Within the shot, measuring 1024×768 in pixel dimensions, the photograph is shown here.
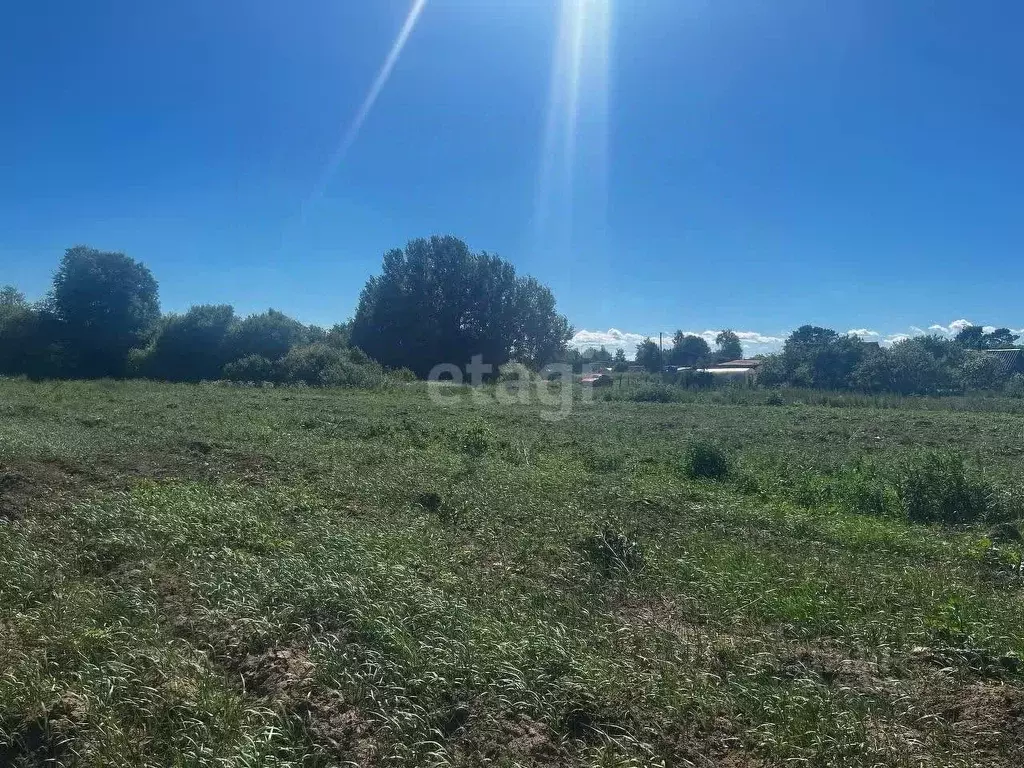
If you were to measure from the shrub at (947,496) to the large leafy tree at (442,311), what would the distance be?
34.4 meters

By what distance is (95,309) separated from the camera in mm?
35688

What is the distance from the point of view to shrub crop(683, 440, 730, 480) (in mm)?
8516

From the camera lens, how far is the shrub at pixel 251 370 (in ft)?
106

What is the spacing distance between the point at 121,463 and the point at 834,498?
929 cm

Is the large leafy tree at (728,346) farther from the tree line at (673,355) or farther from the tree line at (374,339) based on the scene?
the tree line at (374,339)

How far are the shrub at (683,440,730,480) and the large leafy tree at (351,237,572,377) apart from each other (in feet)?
105

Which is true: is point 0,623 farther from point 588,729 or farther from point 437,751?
point 588,729

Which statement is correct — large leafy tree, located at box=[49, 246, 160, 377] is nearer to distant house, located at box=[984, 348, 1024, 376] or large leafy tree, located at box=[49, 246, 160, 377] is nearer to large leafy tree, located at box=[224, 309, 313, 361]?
large leafy tree, located at box=[224, 309, 313, 361]

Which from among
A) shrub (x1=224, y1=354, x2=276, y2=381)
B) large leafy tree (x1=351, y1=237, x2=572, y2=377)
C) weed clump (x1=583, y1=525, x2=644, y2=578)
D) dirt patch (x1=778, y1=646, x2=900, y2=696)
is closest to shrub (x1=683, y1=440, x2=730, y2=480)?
weed clump (x1=583, y1=525, x2=644, y2=578)

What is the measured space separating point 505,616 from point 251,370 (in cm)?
3210

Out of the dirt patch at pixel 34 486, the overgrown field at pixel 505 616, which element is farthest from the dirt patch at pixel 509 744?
the dirt patch at pixel 34 486

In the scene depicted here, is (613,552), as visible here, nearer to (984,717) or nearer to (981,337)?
(984,717)

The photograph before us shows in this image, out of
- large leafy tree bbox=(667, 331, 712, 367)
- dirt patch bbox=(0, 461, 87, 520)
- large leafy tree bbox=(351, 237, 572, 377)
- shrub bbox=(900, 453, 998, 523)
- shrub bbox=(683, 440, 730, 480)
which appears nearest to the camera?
dirt patch bbox=(0, 461, 87, 520)

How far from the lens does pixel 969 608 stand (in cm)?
380
